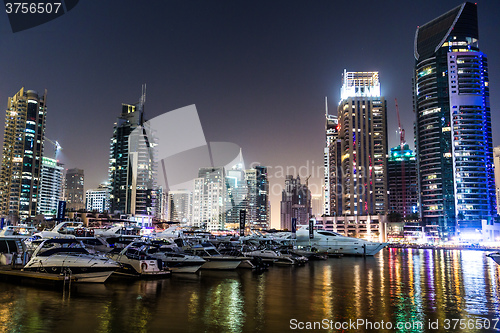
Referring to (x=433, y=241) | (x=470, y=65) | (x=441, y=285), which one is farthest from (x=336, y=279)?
(x=470, y=65)

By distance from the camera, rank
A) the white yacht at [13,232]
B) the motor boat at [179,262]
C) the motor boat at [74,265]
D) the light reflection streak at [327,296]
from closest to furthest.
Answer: the light reflection streak at [327,296], the motor boat at [74,265], the white yacht at [13,232], the motor boat at [179,262]

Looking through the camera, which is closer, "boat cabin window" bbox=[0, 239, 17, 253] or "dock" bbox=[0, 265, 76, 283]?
"dock" bbox=[0, 265, 76, 283]

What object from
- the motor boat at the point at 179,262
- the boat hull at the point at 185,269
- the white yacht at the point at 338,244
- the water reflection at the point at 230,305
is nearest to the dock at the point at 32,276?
the water reflection at the point at 230,305

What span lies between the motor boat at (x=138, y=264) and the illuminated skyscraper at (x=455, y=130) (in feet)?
522

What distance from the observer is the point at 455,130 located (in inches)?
6580

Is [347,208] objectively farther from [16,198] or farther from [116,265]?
[116,265]

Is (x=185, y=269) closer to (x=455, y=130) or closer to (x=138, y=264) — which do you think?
(x=138, y=264)

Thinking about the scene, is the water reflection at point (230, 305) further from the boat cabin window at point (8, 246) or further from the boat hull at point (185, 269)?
the boat cabin window at point (8, 246)

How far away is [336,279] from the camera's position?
35.1m

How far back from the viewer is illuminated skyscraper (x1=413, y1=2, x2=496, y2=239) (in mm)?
163750

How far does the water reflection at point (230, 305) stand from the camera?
17.2m

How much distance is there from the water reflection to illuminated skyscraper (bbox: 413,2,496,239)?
14891 cm

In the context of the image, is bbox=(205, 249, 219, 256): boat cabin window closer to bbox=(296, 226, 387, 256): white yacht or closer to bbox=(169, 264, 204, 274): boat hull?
bbox=(169, 264, 204, 274): boat hull

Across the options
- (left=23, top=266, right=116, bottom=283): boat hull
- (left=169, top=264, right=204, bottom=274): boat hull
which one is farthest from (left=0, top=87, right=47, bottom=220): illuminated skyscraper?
(left=23, top=266, right=116, bottom=283): boat hull
